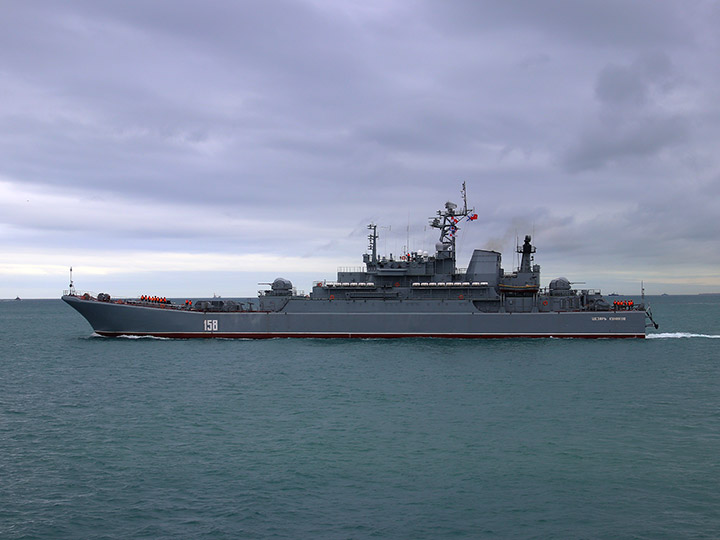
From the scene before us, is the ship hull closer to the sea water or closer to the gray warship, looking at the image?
the gray warship

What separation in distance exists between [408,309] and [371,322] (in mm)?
3406

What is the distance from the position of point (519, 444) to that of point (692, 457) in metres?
5.21

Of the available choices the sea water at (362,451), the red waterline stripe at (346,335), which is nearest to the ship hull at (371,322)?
the red waterline stripe at (346,335)

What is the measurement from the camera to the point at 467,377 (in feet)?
97.9

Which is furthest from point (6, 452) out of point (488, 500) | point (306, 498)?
point (488, 500)

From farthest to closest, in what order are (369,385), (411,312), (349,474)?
1. (411,312)
2. (369,385)
3. (349,474)

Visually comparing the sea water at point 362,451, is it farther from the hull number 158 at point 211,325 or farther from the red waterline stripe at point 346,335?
the hull number 158 at point 211,325

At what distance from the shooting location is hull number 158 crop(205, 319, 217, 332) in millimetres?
46812

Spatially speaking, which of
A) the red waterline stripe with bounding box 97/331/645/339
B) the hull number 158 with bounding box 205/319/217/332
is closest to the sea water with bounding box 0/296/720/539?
the red waterline stripe with bounding box 97/331/645/339

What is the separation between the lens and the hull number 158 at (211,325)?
46812mm

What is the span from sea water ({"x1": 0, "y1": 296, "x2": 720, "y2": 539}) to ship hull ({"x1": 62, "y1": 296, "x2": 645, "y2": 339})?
11.8 metres

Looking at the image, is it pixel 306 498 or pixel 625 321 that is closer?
pixel 306 498

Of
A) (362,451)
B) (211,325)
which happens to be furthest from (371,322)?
(362,451)

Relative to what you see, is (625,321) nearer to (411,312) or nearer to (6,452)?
(411,312)
